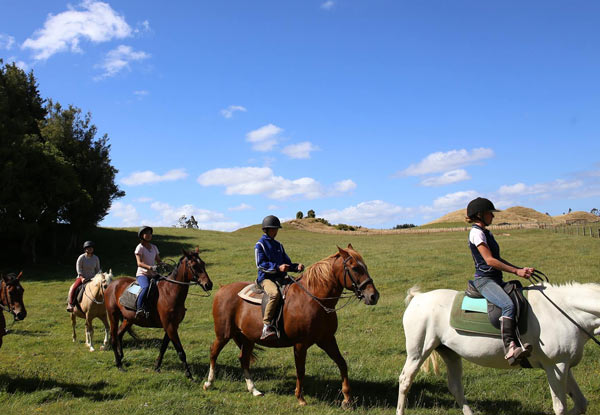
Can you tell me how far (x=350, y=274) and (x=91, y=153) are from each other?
38732 millimetres

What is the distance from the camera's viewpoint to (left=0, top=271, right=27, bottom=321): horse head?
8.84 meters

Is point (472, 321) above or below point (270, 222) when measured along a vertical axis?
below

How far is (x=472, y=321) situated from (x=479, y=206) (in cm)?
173

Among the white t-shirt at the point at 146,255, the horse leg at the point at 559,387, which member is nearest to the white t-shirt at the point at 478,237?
the horse leg at the point at 559,387

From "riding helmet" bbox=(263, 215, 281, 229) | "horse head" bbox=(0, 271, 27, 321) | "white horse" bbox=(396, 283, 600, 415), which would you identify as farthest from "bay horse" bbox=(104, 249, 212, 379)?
"white horse" bbox=(396, 283, 600, 415)

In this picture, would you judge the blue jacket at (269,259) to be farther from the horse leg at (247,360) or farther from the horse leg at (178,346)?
the horse leg at (178,346)

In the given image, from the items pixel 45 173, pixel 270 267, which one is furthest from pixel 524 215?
pixel 270 267

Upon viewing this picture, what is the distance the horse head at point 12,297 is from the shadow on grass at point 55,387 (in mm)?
1274

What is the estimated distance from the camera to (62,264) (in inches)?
1393

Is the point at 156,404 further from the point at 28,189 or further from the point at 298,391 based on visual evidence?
the point at 28,189

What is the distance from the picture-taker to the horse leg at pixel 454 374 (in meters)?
7.10

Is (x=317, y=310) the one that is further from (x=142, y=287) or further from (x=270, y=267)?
(x=142, y=287)

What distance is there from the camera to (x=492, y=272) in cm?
652

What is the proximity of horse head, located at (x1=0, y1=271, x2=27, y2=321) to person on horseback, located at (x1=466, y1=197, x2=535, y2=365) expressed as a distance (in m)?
8.68
